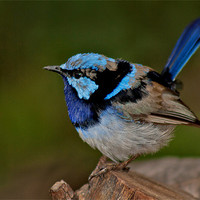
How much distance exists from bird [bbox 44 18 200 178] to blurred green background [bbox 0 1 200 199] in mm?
2581

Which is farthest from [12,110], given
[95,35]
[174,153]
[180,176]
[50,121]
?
[180,176]

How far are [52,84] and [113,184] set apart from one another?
3.97m

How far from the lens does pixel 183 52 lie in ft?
15.5

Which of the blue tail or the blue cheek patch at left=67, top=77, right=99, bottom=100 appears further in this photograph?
the blue tail

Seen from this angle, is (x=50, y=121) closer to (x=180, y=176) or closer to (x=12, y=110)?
(x=12, y=110)

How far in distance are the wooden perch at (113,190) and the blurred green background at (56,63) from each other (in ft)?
8.98

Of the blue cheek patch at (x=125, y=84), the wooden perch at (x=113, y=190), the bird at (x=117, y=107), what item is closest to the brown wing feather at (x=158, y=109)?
the bird at (x=117, y=107)

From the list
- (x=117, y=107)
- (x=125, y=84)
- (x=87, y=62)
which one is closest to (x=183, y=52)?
(x=125, y=84)

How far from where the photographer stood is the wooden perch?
10.6 ft

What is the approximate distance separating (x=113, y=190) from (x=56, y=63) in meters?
3.92

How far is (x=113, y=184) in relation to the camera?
3379mm

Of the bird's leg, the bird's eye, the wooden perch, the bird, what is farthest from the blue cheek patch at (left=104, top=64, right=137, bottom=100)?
the wooden perch

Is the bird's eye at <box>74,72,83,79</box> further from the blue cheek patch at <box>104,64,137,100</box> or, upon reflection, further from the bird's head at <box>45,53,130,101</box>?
the blue cheek patch at <box>104,64,137,100</box>

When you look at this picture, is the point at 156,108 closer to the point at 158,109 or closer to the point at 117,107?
the point at 158,109
